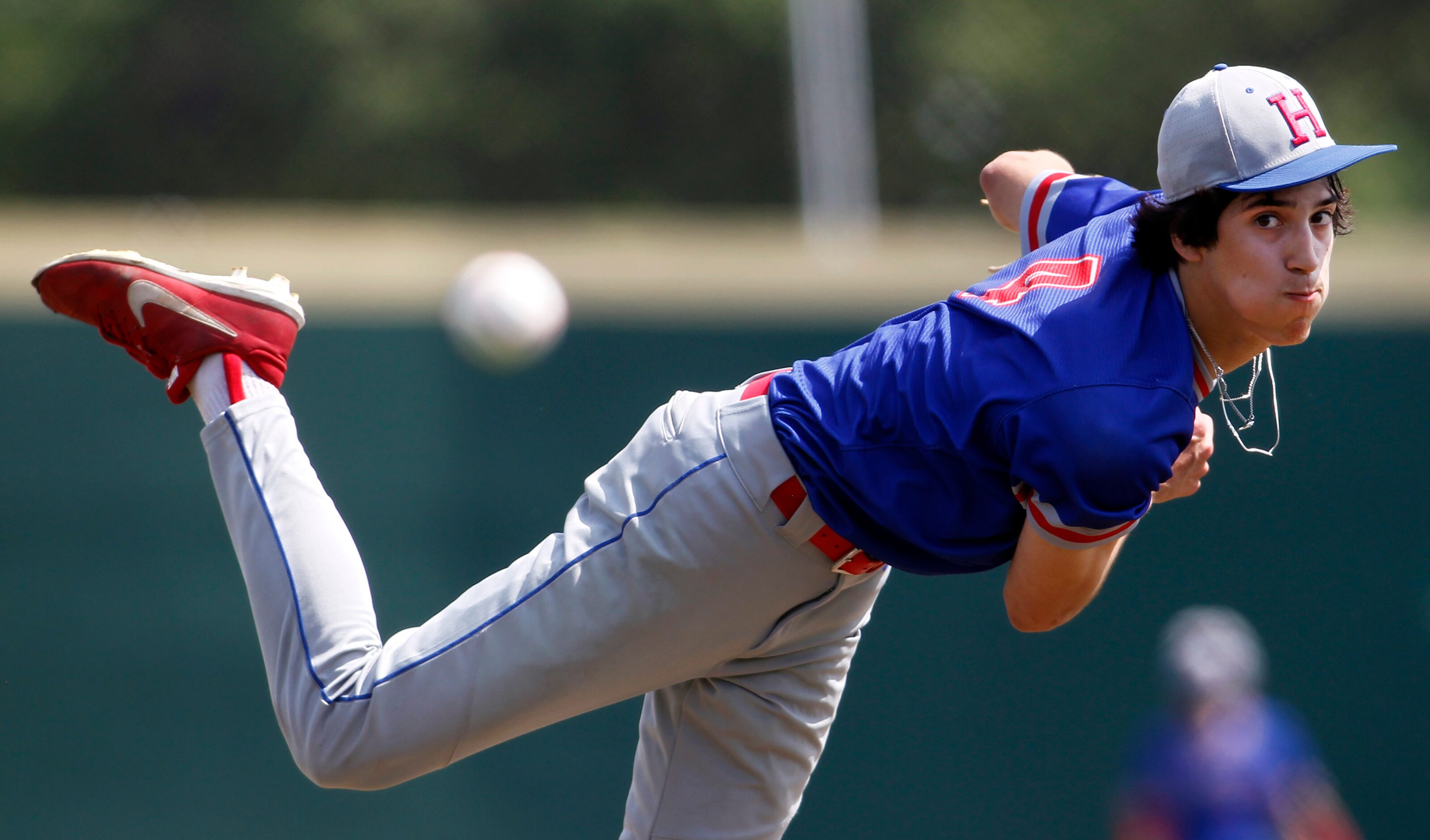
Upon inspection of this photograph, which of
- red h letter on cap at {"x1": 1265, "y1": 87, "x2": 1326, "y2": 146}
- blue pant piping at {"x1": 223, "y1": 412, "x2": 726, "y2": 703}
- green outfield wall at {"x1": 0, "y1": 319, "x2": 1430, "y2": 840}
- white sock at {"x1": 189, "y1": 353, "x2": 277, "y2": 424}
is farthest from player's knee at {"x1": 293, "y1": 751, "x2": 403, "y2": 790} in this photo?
green outfield wall at {"x1": 0, "y1": 319, "x2": 1430, "y2": 840}

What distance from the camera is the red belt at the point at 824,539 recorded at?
101 inches

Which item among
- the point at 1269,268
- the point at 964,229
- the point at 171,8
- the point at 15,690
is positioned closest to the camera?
the point at 1269,268

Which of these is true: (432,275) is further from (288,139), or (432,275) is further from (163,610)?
(288,139)

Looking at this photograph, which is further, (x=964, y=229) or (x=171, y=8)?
(x=171, y=8)

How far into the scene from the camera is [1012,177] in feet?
10.1

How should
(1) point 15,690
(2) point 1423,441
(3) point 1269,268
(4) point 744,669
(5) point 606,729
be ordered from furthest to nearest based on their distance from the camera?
(2) point 1423,441, (5) point 606,729, (1) point 15,690, (4) point 744,669, (3) point 1269,268

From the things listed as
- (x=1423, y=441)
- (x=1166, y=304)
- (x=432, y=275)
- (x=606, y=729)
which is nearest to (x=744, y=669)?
(x=1166, y=304)

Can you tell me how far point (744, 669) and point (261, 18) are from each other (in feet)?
26.4

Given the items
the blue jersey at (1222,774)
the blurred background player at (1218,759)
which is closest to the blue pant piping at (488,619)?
the blurred background player at (1218,759)

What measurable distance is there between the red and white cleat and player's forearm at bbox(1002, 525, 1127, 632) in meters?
1.59

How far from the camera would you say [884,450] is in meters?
2.50

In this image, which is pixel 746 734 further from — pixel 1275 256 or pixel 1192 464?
pixel 1275 256

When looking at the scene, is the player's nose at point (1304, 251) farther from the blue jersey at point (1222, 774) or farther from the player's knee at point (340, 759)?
the blue jersey at point (1222, 774)

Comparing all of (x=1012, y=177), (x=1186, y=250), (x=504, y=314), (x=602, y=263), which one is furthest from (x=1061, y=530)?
(x=602, y=263)
